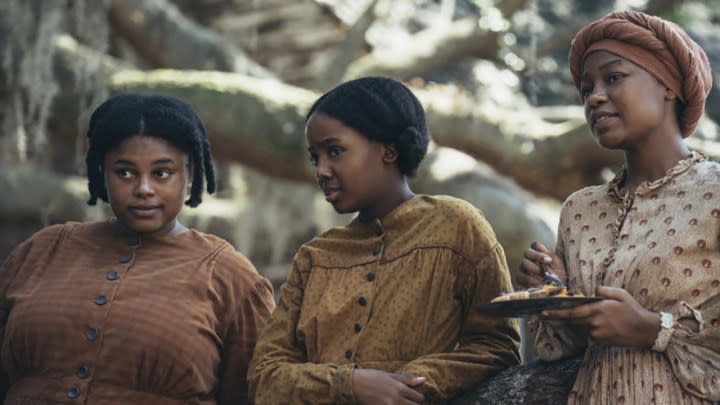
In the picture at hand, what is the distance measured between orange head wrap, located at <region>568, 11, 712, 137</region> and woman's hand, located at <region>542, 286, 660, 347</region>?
624 millimetres

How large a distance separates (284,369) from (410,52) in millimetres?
6118

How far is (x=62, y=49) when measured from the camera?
8.29 metres

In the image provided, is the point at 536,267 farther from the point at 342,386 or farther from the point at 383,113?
the point at 383,113

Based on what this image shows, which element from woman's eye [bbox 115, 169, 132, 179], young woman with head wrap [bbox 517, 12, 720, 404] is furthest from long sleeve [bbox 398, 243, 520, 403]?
woman's eye [bbox 115, 169, 132, 179]

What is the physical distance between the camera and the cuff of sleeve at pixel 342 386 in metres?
3.35

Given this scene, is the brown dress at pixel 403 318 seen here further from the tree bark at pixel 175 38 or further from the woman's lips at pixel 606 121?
the tree bark at pixel 175 38

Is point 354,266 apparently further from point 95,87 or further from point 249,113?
point 95,87

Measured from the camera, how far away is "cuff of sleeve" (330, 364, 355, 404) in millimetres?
3352

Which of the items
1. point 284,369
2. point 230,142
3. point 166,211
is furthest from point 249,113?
point 284,369

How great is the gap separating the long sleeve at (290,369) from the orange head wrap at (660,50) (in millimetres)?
1128

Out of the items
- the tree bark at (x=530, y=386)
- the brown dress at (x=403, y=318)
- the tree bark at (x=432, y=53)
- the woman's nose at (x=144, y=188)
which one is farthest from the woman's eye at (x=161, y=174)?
the tree bark at (x=432, y=53)

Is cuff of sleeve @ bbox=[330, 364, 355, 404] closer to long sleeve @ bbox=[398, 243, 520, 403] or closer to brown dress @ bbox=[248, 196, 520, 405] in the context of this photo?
brown dress @ bbox=[248, 196, 520, 405]

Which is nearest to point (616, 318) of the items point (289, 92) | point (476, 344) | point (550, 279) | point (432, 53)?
point (550, 279)

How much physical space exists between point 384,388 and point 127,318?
931mm
